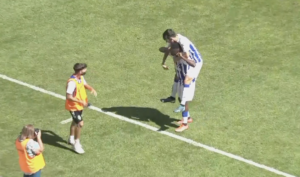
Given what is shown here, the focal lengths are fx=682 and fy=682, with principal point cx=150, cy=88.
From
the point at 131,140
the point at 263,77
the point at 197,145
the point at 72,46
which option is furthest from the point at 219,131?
the point at 72,46

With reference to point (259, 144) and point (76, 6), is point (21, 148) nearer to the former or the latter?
point (259, 144)

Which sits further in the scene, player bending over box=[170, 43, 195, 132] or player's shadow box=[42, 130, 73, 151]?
player bending over box=[170, 43, 195, 132]

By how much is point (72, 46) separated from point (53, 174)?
735 cm

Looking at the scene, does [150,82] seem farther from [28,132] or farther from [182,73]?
[28,132]

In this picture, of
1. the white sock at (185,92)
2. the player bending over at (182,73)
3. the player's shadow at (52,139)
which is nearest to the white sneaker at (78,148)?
the player's shadow at (52,139)

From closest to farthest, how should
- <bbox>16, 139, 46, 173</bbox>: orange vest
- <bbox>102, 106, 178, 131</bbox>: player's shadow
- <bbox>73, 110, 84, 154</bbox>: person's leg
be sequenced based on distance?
<bbox>16, 139, 46, 173</bbox>: orange vest
<bbox>73, 110, 84, 154</bbox>: person's leg
<bbox>102, 106, 178, 131</bbox>: player's shadow

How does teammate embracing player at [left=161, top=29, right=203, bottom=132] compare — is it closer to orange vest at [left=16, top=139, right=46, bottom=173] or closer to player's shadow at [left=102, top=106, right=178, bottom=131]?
player's shadow at [left=102, top=106, right=178, bottom=131]

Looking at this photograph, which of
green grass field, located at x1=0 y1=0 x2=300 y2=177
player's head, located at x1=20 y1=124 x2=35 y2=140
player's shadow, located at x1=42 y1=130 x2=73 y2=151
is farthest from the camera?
player's shadow, located at x1=42 y1=130 x2=73 y2=151

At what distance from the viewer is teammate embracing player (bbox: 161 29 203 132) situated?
1598cm

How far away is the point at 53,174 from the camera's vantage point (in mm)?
14727

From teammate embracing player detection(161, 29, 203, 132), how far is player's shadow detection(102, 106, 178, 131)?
0.50 m

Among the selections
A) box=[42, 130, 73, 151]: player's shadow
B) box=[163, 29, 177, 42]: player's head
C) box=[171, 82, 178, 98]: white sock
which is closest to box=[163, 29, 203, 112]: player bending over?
box=[163, 29, 177, 42]: player's head

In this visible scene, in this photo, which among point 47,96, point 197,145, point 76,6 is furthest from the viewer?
point 76,6

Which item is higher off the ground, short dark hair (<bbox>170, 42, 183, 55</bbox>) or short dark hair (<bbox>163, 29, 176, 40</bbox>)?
short dark hair (<bbox>163, 29, 176, 40</bbox>)
